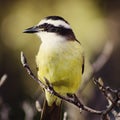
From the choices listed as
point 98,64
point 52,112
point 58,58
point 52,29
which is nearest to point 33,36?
point 98,64

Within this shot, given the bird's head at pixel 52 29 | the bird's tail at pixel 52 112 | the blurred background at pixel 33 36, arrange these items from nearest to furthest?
the bird's head at pixel 52 29, the bird's tail at pixel 52 112, the blurred background at pixel 33 36

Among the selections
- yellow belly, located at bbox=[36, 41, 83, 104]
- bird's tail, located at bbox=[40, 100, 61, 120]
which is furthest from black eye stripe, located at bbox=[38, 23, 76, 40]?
bird's tail, located at bbox=[40, 100, 61, 120]

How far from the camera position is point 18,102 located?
26.9 ft

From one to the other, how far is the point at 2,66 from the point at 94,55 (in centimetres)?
133

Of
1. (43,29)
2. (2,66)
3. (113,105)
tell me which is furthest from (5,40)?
(113,105)

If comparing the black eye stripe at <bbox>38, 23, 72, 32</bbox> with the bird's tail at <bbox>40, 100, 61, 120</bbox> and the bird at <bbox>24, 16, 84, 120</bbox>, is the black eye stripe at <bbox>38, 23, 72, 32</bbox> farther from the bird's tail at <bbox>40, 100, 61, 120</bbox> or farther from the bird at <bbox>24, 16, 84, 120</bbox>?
the bird's tail at <bbox>40, 100, 61, 120</bbox>

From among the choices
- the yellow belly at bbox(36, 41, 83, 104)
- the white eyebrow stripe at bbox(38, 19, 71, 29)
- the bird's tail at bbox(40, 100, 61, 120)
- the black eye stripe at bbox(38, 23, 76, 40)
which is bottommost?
the bird's tail at bbox(40, 100, 61, 120)

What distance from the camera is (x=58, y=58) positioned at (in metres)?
3.98

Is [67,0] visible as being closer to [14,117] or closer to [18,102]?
[18,102]

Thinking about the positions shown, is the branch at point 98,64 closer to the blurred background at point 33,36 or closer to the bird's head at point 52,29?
the bird's head at point 52,29

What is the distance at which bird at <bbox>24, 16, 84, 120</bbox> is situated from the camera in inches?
154

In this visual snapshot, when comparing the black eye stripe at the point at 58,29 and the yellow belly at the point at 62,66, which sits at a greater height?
the black eye stripe at the point at 58,29

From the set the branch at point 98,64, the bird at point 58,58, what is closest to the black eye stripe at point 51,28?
the bird at point 58,58

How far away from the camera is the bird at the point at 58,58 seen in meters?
3.92
